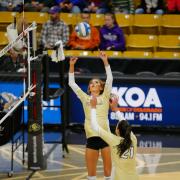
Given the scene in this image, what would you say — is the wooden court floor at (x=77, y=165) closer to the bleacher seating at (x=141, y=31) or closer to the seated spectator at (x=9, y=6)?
the bleacher seating at (x=141, y=31)

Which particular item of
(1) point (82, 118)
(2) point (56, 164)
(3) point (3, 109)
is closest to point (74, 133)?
(1) point (82, 118)

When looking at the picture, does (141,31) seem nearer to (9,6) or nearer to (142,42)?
(142,42)

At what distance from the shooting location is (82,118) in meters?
13.9

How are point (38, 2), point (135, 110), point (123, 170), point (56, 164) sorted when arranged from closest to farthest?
1. point (123, 170)
2. point (56, 164)
3. point (135, 110)
4. point (38, 2)

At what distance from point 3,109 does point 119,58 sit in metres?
4.30

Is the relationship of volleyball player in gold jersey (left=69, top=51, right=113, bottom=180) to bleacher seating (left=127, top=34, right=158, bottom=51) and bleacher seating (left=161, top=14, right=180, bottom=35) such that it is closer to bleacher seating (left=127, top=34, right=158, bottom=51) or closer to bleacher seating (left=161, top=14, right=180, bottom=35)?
bleacher seating (left=127, top=34, right=158, bottom=51)

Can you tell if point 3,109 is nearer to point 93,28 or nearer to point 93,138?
point 93,138

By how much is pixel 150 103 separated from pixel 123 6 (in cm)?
A: 396

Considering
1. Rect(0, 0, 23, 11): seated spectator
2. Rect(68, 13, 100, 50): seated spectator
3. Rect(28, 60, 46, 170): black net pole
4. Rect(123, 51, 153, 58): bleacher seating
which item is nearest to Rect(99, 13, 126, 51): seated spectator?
Rect(68, 13, 100, 50): seated spectator

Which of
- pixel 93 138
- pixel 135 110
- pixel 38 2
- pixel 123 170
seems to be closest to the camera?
pixel 123 170

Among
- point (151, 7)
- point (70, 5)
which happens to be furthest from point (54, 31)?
point (151, 7)

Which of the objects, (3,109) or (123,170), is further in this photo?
(3,109)

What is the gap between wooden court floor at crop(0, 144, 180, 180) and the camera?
34.7ft

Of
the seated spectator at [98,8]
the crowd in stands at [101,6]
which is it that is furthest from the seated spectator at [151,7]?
the seated spectator at [98,8]
